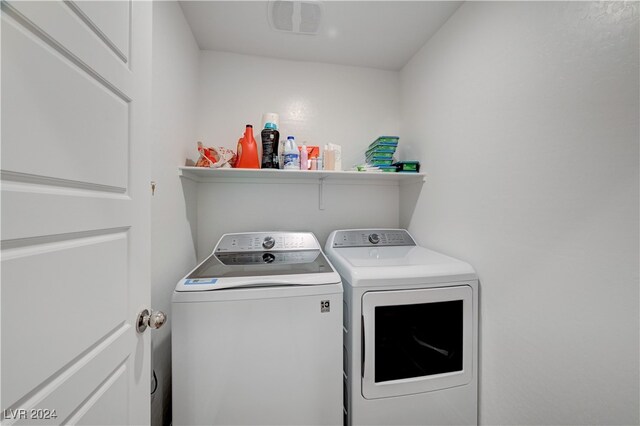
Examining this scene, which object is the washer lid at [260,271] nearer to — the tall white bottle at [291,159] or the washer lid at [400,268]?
the washer lid at [400,268]

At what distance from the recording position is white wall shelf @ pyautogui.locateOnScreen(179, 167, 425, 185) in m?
1.61

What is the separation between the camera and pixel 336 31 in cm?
164

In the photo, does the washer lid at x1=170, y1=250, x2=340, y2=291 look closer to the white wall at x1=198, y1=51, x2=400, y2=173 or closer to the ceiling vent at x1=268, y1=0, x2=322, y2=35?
the white wall at x1=198, y1=51, x2=400, y2=173

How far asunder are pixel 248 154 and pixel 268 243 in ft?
2.18

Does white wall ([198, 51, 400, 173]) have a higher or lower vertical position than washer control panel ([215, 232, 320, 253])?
higher

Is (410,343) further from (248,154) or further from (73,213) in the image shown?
(248,154)

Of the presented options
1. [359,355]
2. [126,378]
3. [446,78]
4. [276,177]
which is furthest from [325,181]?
[126,378]

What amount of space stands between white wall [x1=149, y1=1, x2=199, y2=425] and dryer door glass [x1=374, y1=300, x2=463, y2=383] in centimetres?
114

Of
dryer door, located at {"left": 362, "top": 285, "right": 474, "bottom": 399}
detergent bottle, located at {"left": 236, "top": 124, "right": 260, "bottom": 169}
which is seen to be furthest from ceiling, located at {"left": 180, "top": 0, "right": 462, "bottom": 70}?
dryer door, located at {"left": 362, "top": 285, "right": 474, "bottom": 399}

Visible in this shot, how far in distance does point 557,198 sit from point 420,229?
94 centimetres

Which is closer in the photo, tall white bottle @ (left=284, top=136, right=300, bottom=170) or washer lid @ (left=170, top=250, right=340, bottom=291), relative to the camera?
washer lid @ (left=170, top=250, right=340, bottom=291)

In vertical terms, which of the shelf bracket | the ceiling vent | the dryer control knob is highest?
the ceiling vent

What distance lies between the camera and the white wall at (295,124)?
187 centimetres

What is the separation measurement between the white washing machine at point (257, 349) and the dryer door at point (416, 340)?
0.18 metres
